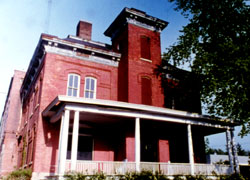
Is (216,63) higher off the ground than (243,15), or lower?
lower

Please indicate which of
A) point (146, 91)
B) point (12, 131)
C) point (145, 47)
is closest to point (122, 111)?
point (146, 91)

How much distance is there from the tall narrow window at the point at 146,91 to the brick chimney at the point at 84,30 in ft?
23.4

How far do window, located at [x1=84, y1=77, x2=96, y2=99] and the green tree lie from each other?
21.5 feet

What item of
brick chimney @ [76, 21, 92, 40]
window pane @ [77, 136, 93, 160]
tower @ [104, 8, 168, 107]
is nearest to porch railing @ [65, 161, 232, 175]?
window pane @ [77, 136, 93, 160]

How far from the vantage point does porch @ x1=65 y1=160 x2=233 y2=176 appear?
11.9m

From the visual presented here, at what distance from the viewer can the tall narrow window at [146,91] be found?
720 inches

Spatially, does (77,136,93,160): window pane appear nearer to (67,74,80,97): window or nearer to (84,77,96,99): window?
(84,77,96,99): window

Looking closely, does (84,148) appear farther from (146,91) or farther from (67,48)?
(67,48)

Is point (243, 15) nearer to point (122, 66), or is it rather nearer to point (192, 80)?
point (192, 80)

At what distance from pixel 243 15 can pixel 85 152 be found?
1461cm

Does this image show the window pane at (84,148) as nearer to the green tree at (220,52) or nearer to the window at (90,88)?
the window at (90,88)

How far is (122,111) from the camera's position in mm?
13484

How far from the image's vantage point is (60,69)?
54.9ft

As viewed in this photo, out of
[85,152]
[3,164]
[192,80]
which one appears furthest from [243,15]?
[3,164]
